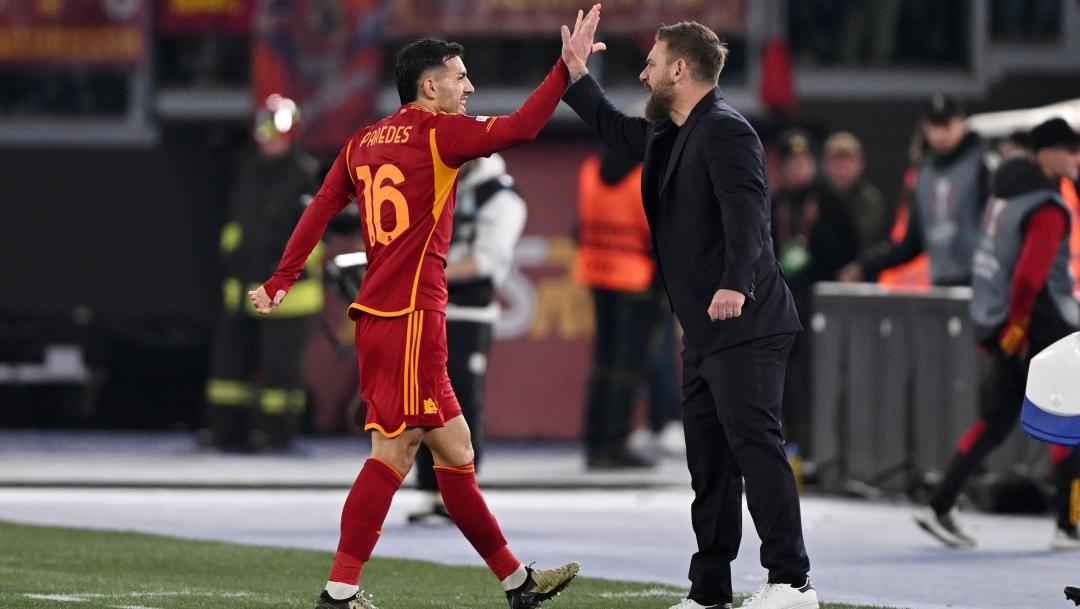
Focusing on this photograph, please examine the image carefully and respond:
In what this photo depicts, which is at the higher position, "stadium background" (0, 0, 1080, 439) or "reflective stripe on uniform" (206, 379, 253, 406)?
"stadium background" (0, 0, 1080, 439)

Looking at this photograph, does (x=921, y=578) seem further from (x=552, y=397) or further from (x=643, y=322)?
(x=552, y=397)

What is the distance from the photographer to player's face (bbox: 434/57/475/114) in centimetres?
695

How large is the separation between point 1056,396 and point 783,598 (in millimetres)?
1105

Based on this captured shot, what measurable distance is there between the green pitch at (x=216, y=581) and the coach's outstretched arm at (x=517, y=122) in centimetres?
167

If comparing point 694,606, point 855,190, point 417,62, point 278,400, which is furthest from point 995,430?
point 278,400

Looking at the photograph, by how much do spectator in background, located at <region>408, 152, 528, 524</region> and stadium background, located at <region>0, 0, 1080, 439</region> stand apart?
4969 millimetres

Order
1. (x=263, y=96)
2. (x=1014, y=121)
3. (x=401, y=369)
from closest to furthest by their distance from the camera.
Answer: (x=401, y=369) < (x=1014, y=121) < (x=263, y=96)

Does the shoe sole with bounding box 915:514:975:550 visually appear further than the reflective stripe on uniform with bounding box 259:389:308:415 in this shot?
No

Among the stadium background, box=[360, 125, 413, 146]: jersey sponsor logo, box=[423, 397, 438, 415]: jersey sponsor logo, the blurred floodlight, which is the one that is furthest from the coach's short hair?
the stadium background

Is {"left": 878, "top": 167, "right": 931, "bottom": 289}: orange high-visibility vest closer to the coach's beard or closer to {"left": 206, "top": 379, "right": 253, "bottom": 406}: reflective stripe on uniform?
{"left": 206, "top": 379, "right": 253, "bottom": 406}: reflective stripe on uniform

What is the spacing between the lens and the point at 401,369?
6785 mm

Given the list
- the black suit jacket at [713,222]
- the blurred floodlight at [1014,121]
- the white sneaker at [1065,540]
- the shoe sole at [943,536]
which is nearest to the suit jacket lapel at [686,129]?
the black suit jacket at [713,222]

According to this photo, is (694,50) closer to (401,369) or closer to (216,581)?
(401,369)

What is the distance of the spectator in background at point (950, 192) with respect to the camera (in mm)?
11758
